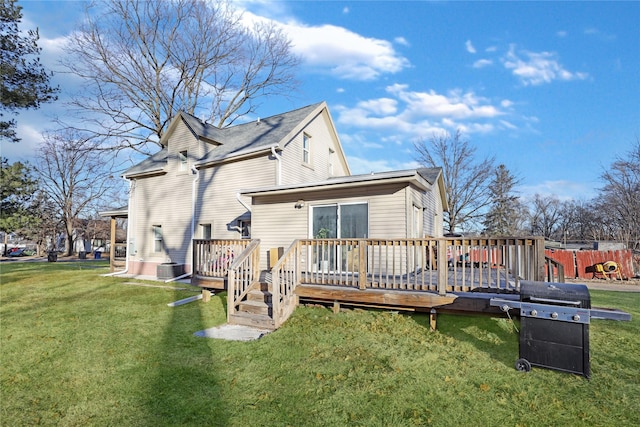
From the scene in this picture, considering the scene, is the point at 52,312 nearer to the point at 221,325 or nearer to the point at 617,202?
the point at 221,325

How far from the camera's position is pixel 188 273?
12.9 metres

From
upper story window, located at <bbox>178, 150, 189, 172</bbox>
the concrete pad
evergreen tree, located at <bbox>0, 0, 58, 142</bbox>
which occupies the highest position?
evergreen tree, located at <bbox>0, 0, 58, 142</bbox>

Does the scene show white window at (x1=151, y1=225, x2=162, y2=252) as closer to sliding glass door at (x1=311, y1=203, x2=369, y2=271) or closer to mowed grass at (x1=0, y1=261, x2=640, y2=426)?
mowed grass at (x1=0, y1=261, x2=640, y2=426)

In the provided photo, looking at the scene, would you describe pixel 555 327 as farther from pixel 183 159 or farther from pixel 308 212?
pixel 183 159

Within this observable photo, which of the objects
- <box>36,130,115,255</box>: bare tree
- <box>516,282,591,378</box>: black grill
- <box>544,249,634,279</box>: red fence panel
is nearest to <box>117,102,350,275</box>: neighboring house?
<box>516,282,591,378</box>: black grill

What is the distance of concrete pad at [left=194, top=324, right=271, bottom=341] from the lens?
18.3ft

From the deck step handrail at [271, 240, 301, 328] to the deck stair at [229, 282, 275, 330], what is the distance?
26 cm

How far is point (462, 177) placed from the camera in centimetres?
2712

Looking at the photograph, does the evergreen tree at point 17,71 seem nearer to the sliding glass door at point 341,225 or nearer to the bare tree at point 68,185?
the sliding glass door at point 341,225

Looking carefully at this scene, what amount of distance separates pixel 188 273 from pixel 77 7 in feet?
57.8

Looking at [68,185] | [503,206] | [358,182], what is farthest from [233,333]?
[68,185]

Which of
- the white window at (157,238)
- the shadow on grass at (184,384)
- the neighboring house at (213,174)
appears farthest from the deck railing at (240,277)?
the white window at (157,238)

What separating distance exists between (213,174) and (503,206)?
29156 mm

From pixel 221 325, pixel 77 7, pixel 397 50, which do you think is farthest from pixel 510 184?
pixel 77 7
